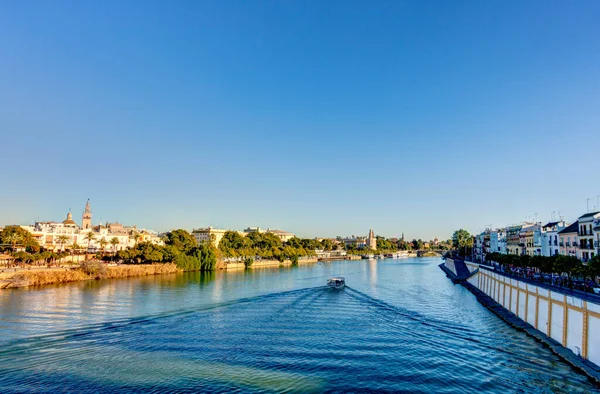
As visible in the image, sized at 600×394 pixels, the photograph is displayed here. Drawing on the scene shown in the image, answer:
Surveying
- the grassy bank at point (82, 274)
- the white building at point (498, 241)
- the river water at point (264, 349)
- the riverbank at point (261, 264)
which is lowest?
the riverbank at point (261, 264)

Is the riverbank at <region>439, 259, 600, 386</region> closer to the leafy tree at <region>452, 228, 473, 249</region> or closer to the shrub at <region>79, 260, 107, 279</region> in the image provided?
the shrub at <region>79, 260, 107, 279</region>

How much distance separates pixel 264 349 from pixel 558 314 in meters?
16.9

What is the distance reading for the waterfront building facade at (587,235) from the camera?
44938mm

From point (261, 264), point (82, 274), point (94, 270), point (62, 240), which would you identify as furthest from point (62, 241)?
point (261, 264)

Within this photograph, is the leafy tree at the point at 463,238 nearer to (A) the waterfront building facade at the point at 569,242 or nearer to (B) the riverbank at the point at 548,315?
(A) the waterfront building facade at the point at 569,242

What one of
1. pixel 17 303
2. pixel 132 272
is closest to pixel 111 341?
pixel 17 303

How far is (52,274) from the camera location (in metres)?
55.1

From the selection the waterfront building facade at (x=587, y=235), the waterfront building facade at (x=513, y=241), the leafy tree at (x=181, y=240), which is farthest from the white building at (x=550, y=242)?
the leafy tree at (x=181, y=240)

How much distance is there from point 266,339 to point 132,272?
52.0m

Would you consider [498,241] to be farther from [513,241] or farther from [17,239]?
[17,239]

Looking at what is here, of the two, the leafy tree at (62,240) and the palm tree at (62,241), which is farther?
the leafy tree at (62,240)

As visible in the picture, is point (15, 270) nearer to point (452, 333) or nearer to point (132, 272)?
point (132, 272)

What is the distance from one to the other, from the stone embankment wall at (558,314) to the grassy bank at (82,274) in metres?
53.7

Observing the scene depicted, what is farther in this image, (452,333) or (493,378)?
(452,333)
